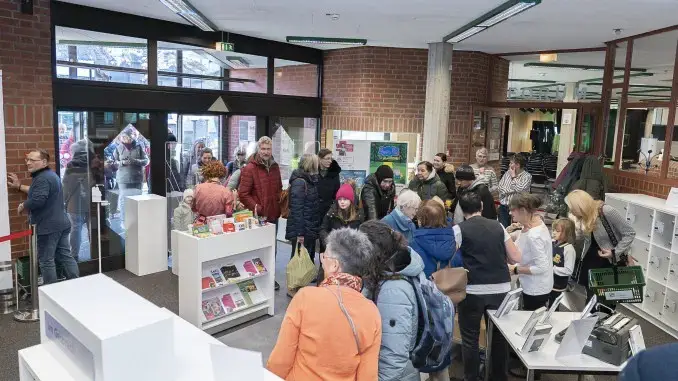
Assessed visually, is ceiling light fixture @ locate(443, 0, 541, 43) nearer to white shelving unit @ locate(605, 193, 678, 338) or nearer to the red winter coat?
white shelving unit @ locate(605, 193, 678, 338)

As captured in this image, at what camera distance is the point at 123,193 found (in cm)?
668

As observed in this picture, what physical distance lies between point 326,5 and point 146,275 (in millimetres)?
3966

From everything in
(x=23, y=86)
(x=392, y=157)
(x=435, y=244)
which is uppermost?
(x=23, y=86)

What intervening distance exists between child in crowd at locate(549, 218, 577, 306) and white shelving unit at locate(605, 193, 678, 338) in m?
1.75

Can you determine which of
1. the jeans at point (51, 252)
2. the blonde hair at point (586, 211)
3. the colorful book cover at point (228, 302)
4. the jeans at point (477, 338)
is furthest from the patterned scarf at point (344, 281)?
the jeans at point (51, 252)

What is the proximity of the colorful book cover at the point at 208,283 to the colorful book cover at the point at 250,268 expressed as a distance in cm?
39

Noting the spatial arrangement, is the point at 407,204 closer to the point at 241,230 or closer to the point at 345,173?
the point at 241,230

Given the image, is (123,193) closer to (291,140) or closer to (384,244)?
(291,140)

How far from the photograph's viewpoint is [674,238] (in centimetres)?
528

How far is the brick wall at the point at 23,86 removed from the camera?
525 cm

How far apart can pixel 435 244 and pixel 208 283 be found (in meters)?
2.24

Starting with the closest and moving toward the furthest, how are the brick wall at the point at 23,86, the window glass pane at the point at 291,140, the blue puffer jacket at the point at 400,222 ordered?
the blue puffer jacket at the point at 400,222 < the brick wall at the point at 23,86 < the window glass pane at the point at 291,140

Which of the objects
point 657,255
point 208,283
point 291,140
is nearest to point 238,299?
point 208,283

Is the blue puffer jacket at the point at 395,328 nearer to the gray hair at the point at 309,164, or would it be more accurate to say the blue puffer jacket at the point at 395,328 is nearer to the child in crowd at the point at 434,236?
the child in crowd at the point at 434,236
